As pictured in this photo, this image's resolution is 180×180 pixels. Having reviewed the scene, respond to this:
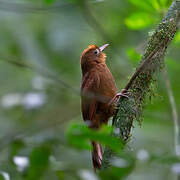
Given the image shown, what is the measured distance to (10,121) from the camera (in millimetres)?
5289

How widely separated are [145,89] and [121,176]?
4.53 feet

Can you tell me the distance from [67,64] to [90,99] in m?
1.98

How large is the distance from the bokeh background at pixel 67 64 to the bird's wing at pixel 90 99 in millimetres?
134

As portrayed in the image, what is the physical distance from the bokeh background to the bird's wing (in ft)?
0.44

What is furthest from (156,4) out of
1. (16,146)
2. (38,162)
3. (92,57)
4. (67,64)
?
(67,64)

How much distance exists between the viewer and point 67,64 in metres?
5.68

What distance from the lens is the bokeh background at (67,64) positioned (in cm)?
337

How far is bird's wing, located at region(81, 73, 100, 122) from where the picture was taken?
12.4 ft

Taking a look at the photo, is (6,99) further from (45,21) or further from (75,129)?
(75,129)

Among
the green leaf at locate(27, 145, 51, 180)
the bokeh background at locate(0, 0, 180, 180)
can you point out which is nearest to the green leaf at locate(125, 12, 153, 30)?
the bokeh background at locate(0, 0, 180, 180)

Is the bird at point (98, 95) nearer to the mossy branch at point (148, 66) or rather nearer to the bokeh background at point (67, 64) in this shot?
the bokeh background at point (67, 64)

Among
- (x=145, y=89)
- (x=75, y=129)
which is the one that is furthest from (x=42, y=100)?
(x=75, y=129)

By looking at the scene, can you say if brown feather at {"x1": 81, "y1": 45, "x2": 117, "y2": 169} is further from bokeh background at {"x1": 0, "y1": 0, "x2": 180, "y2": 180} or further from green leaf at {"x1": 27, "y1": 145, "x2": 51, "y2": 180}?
green leaf at {"x1": 27, "y1": 145, "x2": 51, "y2": 180}

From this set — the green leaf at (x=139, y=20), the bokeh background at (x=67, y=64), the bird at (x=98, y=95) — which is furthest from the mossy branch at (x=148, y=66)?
the bird at (x=98, y=95)
